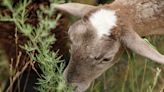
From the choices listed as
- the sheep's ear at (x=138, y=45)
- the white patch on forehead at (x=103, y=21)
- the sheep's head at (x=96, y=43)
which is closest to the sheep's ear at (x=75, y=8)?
the sheep's head at (x=96, y=43)

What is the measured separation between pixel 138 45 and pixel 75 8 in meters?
0.58

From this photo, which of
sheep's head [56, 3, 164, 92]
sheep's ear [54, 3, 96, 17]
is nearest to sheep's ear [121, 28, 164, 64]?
sheep's head [56, 3, 164, 92]

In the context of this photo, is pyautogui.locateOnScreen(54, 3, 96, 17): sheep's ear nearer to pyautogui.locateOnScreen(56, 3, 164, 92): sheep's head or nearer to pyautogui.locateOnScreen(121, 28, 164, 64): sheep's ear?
pyautogui.locateOnScreen(56, 3, 164, 92): sheep's head

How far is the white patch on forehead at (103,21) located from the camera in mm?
3869

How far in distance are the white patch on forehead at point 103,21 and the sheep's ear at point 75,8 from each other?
17 centimetres

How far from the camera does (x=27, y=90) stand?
493cm

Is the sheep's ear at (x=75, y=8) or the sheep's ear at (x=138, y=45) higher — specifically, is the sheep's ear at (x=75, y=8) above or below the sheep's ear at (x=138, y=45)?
above

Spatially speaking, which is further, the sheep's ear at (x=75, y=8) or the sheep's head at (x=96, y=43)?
the sheep's ear at (x=75, y=8)

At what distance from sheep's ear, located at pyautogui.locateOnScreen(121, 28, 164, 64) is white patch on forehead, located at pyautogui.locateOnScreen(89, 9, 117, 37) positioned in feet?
0.35

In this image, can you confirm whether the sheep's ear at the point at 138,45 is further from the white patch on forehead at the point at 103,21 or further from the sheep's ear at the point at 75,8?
the sheep's ear at the point at 75,8

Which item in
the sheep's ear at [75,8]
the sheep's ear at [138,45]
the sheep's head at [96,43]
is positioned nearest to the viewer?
the sheep's ear at [138,45]

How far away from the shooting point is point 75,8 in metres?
4.24

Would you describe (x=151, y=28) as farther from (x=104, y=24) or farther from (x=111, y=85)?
(x=111, y=85)

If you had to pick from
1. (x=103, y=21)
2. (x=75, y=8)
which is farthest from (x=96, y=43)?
(x=75, y=8)
